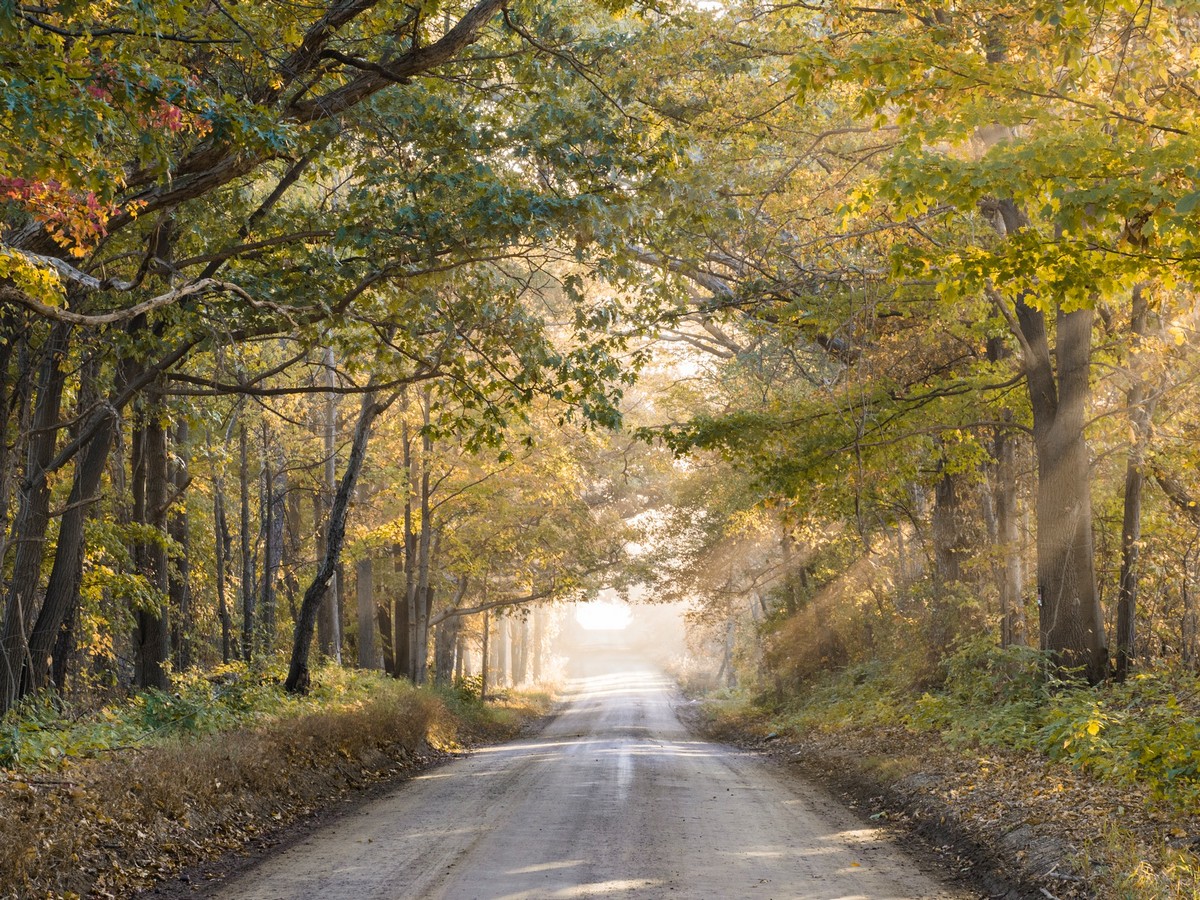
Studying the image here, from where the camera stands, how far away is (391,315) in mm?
12625

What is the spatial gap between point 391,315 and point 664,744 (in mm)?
13488

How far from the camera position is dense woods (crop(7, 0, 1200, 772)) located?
768 cm

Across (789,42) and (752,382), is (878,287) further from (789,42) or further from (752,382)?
(752,382)

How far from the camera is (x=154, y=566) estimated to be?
1639 centimetres

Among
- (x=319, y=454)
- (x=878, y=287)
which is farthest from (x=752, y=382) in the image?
(x=319, y=454)

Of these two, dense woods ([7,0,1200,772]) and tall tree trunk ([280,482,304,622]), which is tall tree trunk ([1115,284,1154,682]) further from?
tall tree trunk ([280,482,304,622])

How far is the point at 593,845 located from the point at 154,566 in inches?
412

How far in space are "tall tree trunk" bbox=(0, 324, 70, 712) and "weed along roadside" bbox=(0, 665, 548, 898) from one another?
2.65ft

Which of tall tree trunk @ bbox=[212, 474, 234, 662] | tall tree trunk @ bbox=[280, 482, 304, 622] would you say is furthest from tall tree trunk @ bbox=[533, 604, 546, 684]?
tall tree trunk @ bbox=[212, 474, 234, 662]

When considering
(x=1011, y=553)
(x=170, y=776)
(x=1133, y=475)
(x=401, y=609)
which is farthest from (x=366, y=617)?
(x=1133, y=475)

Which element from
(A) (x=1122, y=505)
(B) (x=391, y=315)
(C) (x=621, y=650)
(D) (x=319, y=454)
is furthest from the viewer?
(C) (x=621, y=650)

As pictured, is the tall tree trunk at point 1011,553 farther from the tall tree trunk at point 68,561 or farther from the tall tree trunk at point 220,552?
the tall tree trunk at point 220,552

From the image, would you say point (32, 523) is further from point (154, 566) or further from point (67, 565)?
point (154, 566)

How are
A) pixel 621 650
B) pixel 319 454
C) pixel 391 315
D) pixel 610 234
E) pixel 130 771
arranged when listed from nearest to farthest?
pixel 130 771, pixel 610 234, pixel 391 315, pixel 319 454, pixel 621 650
